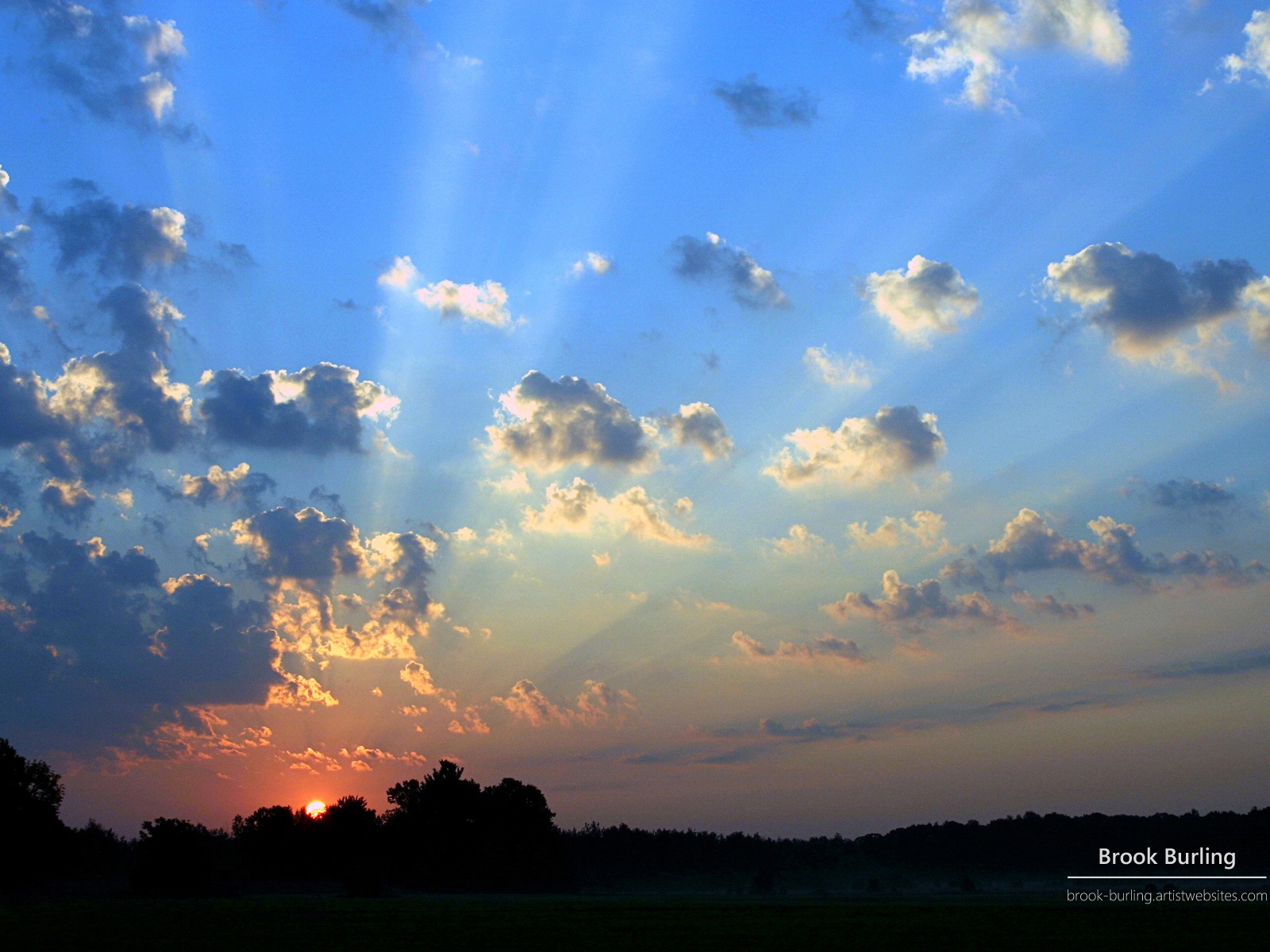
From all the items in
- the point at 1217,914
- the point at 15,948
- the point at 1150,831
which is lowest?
the point at 1150,831

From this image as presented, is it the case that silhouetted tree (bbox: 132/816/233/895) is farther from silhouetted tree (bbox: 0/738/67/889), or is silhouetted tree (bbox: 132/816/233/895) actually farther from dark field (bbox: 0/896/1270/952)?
dark field (bbox: 0/896/1270/952)

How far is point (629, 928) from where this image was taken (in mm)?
53781

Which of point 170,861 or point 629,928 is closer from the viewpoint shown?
point 629,928

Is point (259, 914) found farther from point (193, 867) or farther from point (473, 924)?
point (193, 867)

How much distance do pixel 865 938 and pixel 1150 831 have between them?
182482mm

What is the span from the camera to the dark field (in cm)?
4131

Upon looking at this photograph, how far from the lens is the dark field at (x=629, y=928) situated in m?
41.3

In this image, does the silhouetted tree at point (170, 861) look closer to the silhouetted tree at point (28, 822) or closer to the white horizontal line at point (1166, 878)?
the silhouetted tree at point (28, 822)

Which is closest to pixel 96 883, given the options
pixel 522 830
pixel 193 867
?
pixel 193 867

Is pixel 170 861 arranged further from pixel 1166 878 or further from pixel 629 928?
pixel 1166 878

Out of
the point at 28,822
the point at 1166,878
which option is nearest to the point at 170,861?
the point at 28,822

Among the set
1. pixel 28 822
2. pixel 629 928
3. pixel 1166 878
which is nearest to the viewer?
pixel 629 928

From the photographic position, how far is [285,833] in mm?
169125

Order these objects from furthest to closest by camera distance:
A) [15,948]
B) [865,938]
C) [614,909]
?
[614,909]
[865,938]
[15,948]
